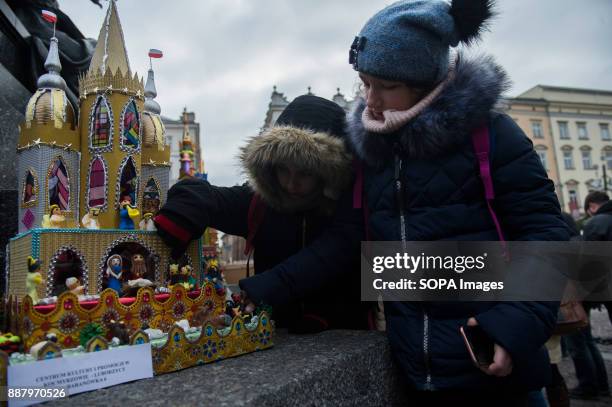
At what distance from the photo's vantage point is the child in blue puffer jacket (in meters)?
1.52

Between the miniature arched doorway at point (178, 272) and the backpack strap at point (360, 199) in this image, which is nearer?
the backpack strap at point (360, 199)

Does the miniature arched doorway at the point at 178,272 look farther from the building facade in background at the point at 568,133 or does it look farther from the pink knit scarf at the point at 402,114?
the building facade in background at the point at 568,133

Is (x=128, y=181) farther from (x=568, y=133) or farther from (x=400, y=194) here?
(x=568, y=133)

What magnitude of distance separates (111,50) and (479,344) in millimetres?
2247

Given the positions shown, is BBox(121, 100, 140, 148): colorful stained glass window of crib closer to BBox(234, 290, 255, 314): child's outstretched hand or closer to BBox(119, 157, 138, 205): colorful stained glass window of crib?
BBox(119, 157, 138, 205): colorful stained glass window of crib

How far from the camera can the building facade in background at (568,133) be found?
32.9 meters

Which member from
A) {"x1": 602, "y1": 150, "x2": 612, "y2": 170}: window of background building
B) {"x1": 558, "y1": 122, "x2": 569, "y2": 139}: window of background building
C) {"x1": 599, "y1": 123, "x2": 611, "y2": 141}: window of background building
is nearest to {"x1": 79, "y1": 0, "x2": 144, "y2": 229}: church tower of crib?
{"x1": 558, "y1": 122, "x2": 569, "y2": 139}: window of background building

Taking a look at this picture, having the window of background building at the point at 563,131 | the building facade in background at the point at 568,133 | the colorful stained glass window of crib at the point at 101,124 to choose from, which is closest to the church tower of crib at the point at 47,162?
the colorful stained glass window of crib at the point at 101,124

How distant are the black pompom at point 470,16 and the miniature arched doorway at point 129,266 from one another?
64.1 inches

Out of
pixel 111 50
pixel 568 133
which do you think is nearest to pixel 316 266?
pixel 111 50

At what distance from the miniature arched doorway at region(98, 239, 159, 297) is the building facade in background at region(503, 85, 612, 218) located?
34325 mm

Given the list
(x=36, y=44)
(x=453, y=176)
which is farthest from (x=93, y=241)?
(x=36, y=44)

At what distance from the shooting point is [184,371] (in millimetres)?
1462

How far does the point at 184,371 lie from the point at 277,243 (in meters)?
0.96
